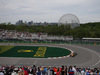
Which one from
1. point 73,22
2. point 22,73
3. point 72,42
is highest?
point 73,22

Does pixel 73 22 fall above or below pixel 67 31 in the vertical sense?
above

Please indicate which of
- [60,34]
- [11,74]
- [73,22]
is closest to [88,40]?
[60,34]

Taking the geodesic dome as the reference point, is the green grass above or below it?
below

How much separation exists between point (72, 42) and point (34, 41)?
14939 millimetres

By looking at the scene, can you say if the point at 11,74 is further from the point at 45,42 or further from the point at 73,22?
the point at 73,22

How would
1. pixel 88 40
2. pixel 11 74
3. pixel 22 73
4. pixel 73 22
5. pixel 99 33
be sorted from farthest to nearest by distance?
1. pixel 73 22
2. pixel 99 33
3. pixel 88 40
4. pixel 11 74
5. pixel 22 73

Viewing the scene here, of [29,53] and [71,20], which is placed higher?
[71,20]

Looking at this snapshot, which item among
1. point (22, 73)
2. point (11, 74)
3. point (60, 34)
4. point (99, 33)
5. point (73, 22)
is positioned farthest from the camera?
point (73, 22)

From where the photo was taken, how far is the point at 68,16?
230 feet

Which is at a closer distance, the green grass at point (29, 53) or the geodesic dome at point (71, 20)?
the green grass at point (29, 53)

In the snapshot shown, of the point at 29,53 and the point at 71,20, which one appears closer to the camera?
the point at 29,53

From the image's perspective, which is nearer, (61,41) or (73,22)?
(61,41)

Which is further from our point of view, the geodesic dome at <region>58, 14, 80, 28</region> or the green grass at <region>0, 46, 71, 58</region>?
the geodesic dome at <region>58, 14, 80, 28</region>

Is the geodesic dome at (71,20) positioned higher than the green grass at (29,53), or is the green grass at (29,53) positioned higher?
the geodesic dome at (71,20)
